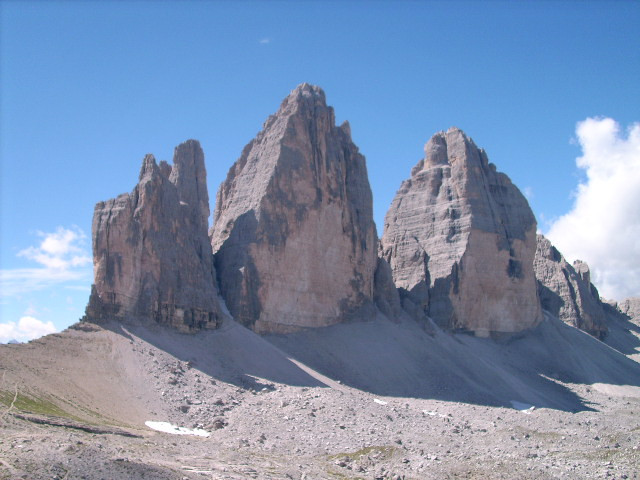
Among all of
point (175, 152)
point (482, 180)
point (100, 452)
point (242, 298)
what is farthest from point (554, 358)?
point (100, 452)

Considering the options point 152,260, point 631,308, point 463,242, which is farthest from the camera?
point 631,308

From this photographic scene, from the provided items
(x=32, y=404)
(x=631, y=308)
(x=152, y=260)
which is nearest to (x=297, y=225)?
(x=152, y=260)

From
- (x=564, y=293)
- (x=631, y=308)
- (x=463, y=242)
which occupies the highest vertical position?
(x=631, y=308)

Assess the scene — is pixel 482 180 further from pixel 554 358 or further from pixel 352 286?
pixel 352 286

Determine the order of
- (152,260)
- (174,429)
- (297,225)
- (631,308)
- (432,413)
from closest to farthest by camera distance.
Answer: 1. (174,429)
2. (432,413)
3. (152,260)
4. (297,225)
5. (631,308)

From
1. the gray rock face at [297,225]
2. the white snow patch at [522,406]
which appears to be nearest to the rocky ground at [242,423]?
the white snow patch at [522,406]

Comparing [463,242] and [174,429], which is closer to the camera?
[174,429]

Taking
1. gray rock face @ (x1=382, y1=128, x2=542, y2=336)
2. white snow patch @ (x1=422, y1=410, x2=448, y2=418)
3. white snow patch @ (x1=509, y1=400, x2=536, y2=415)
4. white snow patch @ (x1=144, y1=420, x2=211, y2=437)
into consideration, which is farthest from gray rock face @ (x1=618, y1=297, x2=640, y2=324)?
white snow patch @ (x1=144, y1=420, x2=211, y2=437)

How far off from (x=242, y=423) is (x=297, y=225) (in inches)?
960

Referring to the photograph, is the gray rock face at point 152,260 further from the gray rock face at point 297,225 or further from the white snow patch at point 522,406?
the white snow patch at point 522,406

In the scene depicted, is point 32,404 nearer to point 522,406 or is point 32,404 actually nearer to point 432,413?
point 432,413

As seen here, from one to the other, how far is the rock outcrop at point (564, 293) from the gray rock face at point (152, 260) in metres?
54.1

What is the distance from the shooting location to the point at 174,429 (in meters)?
38.3

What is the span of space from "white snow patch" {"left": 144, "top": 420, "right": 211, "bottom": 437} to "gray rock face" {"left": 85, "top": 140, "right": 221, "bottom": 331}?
11.3 meters
